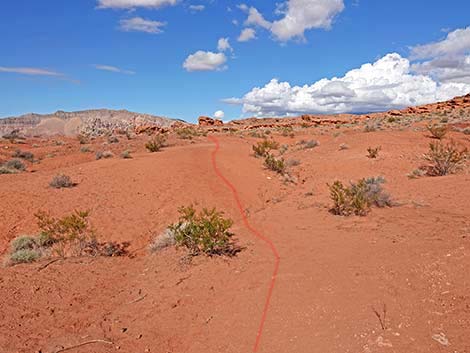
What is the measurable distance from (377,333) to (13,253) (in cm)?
667

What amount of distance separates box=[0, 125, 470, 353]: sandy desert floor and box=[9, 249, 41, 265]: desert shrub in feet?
1.20

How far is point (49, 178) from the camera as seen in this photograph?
12320 mm

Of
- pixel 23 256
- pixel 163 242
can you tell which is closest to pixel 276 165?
pixel 163 242

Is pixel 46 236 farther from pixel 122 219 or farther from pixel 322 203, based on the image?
pixel 322 203

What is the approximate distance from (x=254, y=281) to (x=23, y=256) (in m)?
4.49

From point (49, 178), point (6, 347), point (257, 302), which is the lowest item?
point (257, 302)

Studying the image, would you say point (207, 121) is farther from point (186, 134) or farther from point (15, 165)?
point (15, 165)

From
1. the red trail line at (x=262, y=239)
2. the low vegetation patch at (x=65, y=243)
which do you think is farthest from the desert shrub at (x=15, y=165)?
the low vegetation patch at (x=65, y=243)

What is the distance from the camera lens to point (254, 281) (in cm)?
601

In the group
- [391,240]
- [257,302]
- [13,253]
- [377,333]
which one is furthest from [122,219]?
[377,333]

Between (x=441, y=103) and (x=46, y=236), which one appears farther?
(x=441, y=103)

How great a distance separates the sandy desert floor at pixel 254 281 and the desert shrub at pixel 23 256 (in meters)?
0.36

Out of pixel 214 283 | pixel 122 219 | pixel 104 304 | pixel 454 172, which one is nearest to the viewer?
pixel 104 304

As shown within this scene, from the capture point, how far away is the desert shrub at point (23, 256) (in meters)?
6.90
